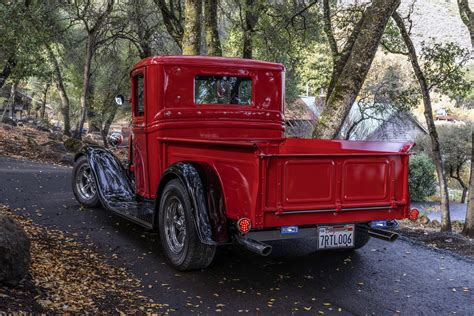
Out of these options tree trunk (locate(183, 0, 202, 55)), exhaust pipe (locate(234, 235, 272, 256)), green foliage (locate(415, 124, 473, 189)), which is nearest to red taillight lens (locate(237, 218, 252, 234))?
exhaust pipe (locate(234, 235, 272, 256))

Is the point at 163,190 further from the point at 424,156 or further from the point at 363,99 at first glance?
the point at 424,156

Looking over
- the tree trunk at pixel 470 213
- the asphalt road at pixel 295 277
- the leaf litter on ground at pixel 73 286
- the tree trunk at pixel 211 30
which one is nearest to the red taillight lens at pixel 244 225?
the asphalt road at pixel 295 277

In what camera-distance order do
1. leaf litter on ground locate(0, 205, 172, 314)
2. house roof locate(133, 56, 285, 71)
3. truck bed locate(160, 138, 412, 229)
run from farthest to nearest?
house roof locate(133, 56, 285, 71) < truck bed locate(160, 138, 412, 229) < leaf litter on ground locate(0, 205, 172, 314)

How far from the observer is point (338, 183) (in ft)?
14.7

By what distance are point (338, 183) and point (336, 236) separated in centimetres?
51

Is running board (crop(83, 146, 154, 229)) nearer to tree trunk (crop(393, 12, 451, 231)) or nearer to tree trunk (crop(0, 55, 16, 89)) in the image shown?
tree trunk (crop(393, 12, 451, 231))

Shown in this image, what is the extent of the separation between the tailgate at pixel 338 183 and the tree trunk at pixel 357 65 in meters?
2.39

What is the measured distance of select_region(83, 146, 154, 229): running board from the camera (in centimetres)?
614

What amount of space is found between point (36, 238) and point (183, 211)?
191 cm

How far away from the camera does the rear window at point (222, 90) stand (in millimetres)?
6059

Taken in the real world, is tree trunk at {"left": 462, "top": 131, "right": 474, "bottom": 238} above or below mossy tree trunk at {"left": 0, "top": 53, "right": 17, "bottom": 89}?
below

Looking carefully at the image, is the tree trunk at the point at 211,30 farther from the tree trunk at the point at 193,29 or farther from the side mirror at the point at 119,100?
the side mirror at the point at 119,100

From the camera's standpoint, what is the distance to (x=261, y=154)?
4059 millimetres

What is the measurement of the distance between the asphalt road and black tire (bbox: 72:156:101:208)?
510mm
